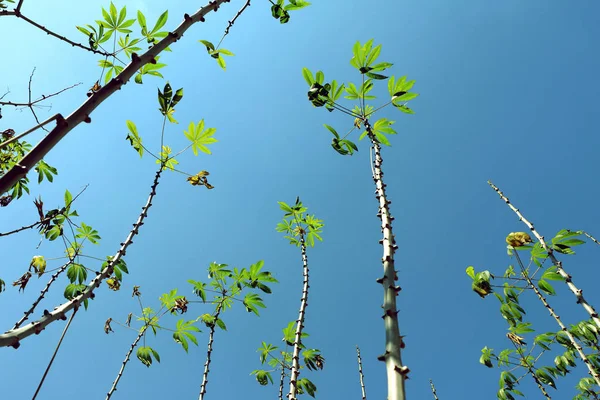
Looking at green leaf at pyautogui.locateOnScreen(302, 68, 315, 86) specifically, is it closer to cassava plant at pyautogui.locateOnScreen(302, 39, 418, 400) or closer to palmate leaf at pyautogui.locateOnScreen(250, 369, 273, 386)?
cassava plant at pyautogui.locateOnScreen(302, 39, 418, 400)

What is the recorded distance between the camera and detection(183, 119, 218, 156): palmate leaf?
12.7 feet

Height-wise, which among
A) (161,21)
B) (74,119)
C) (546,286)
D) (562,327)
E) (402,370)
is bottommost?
(402,370)

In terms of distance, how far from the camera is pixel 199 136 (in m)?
3.93

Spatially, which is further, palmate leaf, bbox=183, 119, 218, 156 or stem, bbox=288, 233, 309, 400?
palmate leaf, bbox=183, 119, 218, 156

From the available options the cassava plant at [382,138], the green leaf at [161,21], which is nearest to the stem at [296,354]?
the cassava plant at [382,138]

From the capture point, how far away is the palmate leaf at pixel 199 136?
3.86 metres

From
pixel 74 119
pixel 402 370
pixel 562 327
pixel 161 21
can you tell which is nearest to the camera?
pixel 402 370

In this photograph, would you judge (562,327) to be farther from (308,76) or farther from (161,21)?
(161,21)

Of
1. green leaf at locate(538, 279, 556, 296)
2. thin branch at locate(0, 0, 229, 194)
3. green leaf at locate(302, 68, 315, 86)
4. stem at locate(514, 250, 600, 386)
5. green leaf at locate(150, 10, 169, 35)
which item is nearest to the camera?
thin branch at locate(0, 0, 229, 194)

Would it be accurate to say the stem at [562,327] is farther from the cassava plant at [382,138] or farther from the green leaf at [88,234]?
the green leaf at [88,234]

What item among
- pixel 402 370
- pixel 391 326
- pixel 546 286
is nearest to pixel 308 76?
pixel 391 326

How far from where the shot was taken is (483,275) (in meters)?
3.51

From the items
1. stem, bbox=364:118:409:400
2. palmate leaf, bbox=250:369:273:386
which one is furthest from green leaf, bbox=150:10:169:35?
palmate leaf, bbox=250:369:273:386

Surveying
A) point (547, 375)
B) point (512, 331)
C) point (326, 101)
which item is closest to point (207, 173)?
point (326, 101)
